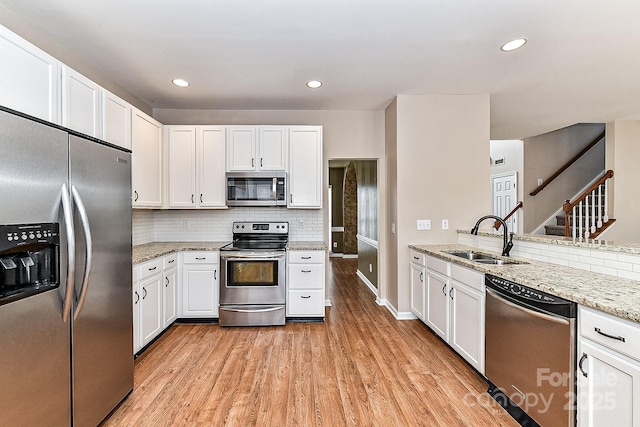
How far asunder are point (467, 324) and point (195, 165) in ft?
10.8

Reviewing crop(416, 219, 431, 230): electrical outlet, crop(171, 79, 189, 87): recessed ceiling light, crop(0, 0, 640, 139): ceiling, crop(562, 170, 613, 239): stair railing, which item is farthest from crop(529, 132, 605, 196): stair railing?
crop(171, 79, 189, 87): recessed ceiling light

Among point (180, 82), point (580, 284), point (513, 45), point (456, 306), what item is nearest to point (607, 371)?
point (580, 284)

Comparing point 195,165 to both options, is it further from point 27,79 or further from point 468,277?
point 468,277

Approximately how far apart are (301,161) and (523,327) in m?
2.79

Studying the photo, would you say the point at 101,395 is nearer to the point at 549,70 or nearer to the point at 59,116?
the point at 59,116

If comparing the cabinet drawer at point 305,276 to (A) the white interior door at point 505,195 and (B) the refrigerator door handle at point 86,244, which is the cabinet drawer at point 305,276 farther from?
(A) the white interior door at point 505,195

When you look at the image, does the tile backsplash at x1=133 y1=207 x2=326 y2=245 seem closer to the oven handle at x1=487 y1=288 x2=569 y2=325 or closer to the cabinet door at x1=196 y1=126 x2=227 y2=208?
the cabinet door at x1=196 y1=126 x2=227 y2=208

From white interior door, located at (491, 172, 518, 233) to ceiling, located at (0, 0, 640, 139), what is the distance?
2976 millimetres

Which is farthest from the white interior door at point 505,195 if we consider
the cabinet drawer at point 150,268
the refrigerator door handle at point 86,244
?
the refrigerator door handle at point 86,244

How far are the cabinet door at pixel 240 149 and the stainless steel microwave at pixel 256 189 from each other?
0.11 metres

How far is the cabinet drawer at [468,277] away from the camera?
2.30 m

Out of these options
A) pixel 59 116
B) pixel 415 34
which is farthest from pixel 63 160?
pixel 415 34

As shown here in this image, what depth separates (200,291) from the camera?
11.7 feet

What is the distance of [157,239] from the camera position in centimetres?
416
